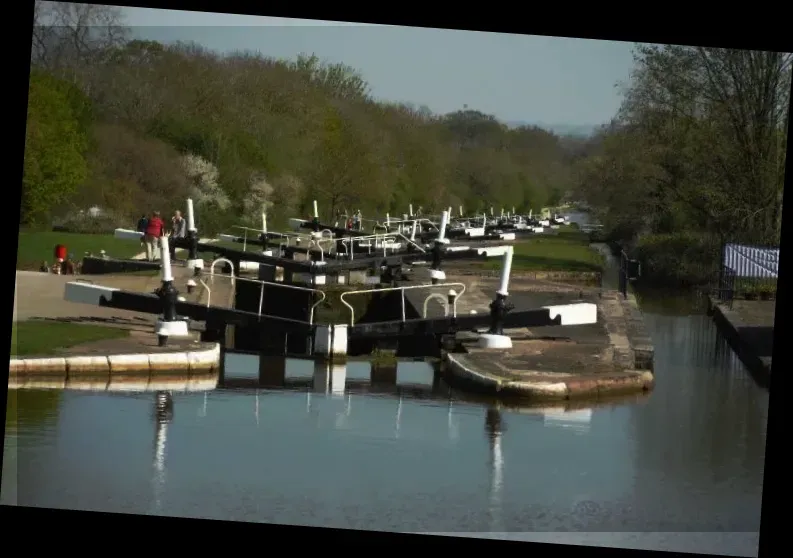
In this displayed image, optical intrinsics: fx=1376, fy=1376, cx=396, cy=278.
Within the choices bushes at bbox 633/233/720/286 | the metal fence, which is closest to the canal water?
the metal fence

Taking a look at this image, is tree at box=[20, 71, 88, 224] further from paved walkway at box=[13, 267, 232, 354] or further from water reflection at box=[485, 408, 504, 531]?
water reflection at box=[485, 408, 504, 531]

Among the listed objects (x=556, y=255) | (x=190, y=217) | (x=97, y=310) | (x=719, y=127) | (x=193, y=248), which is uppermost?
(x=719, y=127)

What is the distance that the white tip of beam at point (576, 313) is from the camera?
11234 mm

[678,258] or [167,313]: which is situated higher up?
[678,258]

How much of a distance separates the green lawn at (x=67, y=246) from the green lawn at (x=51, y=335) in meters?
1.84

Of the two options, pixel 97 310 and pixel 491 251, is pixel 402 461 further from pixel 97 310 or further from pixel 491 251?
pixel 491 251

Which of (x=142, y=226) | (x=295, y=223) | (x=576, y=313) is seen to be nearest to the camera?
(x=576, y=313)

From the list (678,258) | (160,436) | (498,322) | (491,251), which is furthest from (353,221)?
(160,436)

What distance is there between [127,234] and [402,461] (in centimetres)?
698

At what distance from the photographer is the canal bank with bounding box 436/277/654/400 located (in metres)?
9.48

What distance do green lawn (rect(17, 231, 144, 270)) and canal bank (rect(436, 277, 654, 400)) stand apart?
3.56m

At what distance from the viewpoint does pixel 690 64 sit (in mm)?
18812

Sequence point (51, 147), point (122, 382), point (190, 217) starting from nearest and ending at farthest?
point (122, 382) → point (51, 147) → point (190, 217)

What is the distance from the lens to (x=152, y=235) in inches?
545
